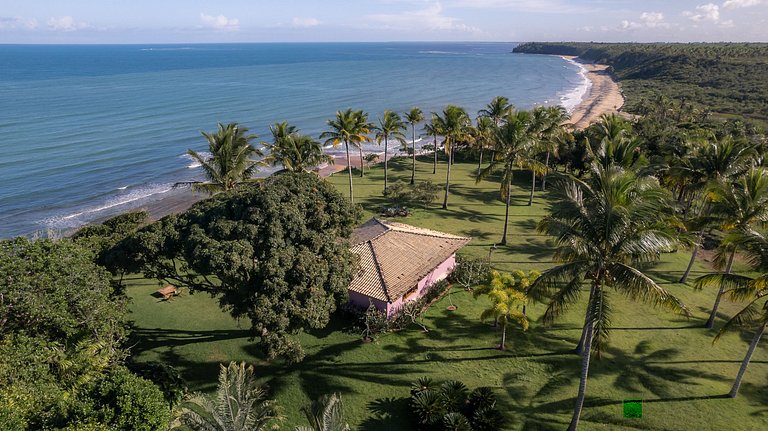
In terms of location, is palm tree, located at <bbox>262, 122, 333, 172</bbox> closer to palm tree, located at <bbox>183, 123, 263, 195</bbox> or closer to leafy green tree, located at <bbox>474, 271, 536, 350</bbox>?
palm tree, located at <bbox>183, 123, 263, 195</bbox>

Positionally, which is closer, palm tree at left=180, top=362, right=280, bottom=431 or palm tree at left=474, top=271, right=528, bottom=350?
palm tree at left=180, top=362, right=280, bottom=431

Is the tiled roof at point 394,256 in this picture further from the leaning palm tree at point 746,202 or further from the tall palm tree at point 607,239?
the leaning palm tree at point 746,202

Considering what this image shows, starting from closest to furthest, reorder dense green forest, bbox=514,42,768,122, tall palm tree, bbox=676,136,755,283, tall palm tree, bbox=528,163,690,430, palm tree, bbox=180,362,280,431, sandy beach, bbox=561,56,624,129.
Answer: palm tree, bbox=180,362,280,431 < tall palm tree, bbox=528,163,690,430 < tall palm tree, bbox=676,136,755,283 < sandy beach, bbox=561,56,624,129 < dense green forest, bbox=514,42,768,122

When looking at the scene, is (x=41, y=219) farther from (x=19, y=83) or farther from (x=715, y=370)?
(x=19, y=83)

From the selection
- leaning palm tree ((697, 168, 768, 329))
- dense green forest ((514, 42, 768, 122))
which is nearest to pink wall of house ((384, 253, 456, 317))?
leaning palm tree ((697, 168, 768, 329))

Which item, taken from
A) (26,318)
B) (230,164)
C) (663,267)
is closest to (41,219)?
(230,164)

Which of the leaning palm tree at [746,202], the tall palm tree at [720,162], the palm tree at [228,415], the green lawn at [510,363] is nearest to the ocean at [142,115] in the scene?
the green lawn at [510,363]

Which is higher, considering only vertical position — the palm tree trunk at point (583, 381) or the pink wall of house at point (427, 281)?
the palm tree trunk at point (583, 381)
